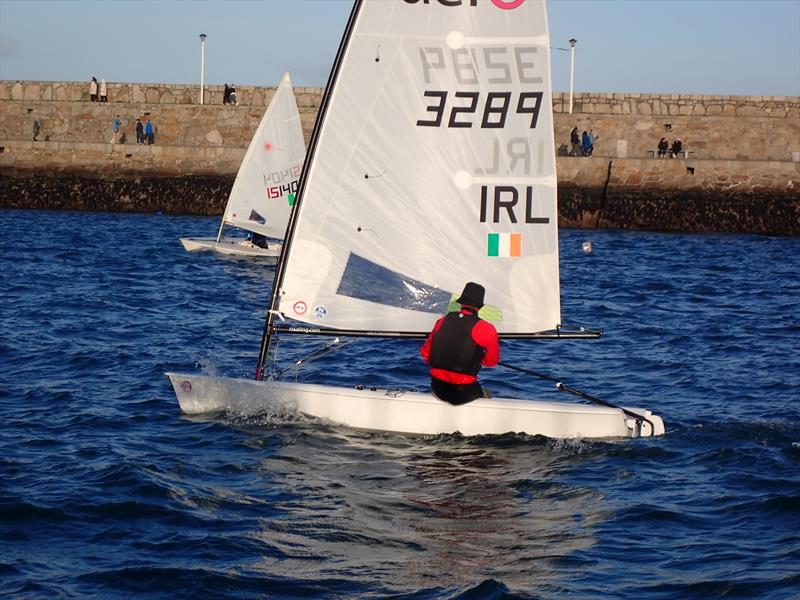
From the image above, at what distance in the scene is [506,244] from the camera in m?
10.0

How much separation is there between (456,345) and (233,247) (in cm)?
1580

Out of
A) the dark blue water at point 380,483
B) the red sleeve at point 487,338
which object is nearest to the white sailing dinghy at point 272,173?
the dark blue water at point 380,483

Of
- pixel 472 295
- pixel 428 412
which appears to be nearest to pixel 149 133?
pixel 428 412

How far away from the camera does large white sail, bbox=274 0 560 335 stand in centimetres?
961

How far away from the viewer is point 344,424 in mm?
10047

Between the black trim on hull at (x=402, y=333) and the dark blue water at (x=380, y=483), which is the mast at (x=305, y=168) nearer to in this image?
the black trim on hull at (x=402, y=333)

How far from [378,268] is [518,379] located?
363 centimetres

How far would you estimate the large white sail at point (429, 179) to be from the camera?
31.5ft

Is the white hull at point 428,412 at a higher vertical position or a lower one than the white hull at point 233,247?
lower

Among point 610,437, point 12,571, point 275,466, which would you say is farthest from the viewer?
point 610,437

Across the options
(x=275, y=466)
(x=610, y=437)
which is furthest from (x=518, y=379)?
(x=275, y=466)

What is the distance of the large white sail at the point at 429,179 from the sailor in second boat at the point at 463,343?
610mm

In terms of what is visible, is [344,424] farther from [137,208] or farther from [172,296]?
[137,208]

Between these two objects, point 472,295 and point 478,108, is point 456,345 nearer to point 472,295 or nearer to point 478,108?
point 472,295
